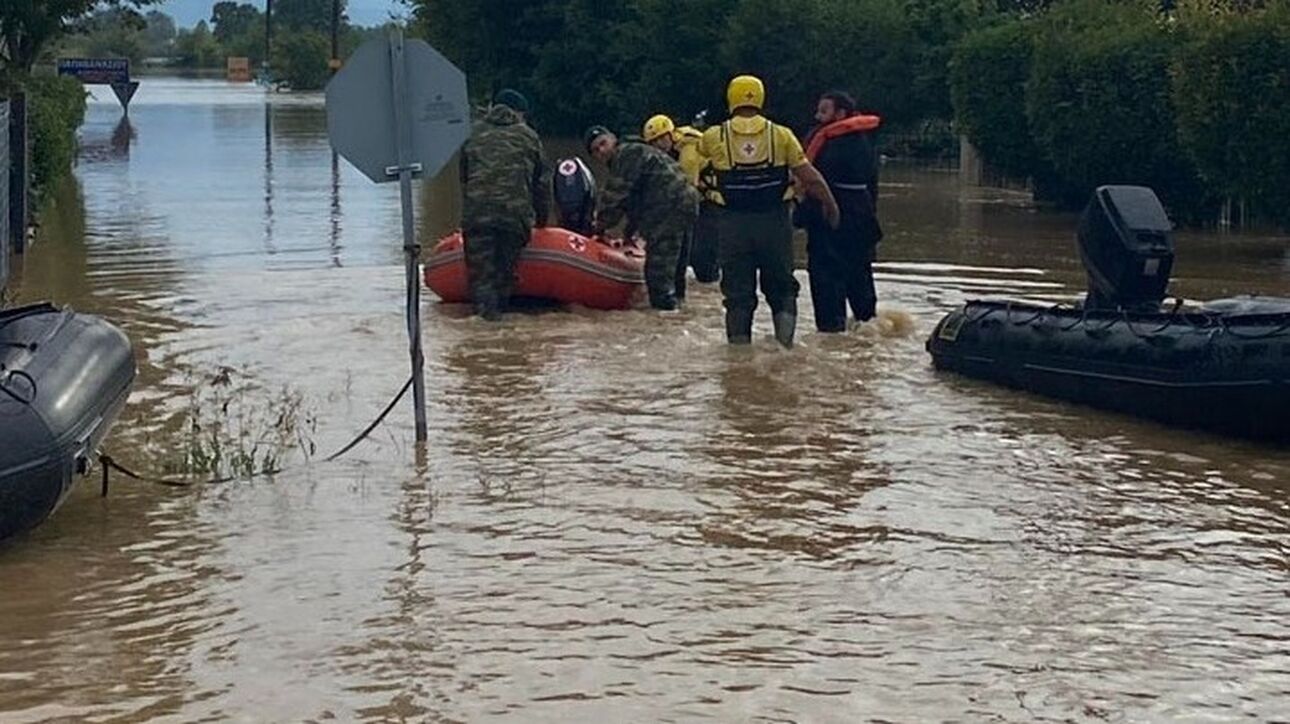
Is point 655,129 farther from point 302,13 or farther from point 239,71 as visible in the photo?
point 302,13

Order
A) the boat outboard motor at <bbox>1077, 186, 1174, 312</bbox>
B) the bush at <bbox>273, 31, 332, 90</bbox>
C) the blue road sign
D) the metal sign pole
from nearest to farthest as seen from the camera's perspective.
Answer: the metal sign pole → the boat outboard motor at <bbox>1077, 186, 1174, 312</bbox> → the blue road sign → the bush at <bbox>273, 31, 332, 90</bbox>

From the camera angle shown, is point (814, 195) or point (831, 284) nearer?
point (814, 195)

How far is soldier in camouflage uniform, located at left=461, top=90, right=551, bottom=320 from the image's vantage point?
15094 mm

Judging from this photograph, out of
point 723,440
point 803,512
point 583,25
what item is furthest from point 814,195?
point 583,25

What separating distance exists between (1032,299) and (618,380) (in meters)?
5.54

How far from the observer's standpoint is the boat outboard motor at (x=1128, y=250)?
476 inches

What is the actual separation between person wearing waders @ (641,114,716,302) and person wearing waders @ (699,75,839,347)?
7.60 ft

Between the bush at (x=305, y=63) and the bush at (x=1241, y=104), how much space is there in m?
84.3

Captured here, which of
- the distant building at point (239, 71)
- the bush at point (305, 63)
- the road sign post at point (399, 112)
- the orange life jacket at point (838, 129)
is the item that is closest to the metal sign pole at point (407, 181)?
the road sign post at point (399, 112)

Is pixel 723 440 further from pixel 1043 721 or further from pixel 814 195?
pixel 1043 721

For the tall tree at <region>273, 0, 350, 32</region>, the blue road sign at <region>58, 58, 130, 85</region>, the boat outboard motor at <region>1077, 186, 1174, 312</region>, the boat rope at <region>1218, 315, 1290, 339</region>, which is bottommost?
the boat rope at <region>1218, 315, 1290, 339</region>

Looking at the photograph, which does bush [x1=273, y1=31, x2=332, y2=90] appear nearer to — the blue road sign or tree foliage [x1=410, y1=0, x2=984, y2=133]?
tree foliage [x1=410, y1=0, x2=984, y2=133]

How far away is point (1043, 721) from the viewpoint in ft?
20.8

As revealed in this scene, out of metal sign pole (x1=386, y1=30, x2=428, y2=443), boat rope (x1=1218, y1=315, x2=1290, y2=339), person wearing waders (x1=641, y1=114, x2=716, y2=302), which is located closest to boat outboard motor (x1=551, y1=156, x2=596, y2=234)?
person wearing waders (x1=641, y1=114, x2=716, y2=302)
